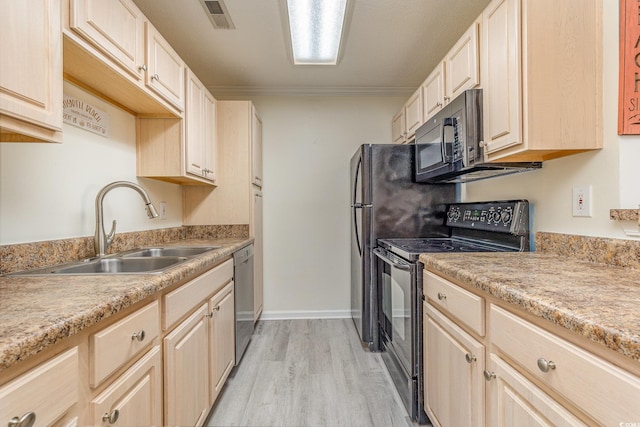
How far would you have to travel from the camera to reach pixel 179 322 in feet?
4.22

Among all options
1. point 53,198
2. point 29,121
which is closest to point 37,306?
point 29,121

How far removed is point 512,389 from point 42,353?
44.5 inches

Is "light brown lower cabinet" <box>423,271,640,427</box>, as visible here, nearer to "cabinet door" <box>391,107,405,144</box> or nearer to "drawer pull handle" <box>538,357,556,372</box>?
"drawer pull handle" <box>538,357,556,372</box>

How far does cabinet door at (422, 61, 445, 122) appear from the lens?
6.77ft

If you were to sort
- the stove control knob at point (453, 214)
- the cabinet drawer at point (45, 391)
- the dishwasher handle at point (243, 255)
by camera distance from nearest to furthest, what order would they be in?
the cabinet drawer at point (45, 391)
the dishwasher handle at point (243, 255)
the stove control knob at point (453, 214)

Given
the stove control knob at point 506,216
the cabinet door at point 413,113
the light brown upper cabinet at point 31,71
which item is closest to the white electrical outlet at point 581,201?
the stove control knob at point 506,216

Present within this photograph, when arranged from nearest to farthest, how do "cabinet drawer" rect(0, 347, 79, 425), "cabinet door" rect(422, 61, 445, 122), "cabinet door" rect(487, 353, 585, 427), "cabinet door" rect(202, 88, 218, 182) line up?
"cabinet drawer" rect(0, 347, 79, 425)
"cabinet door" rect(487, 353, 585, 427)
"cabinet door" rect(422, 61, 445, 122)
"cabinet door" rect(202, 88, 218, 182)

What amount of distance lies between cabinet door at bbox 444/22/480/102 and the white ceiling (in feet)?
1.18

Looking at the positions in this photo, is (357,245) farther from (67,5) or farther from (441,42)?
(67,5)

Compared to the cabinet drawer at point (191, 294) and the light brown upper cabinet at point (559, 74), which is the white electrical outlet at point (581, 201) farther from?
the cabinet drawer at point (191, 294)

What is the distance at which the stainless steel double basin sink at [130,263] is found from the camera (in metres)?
1.27

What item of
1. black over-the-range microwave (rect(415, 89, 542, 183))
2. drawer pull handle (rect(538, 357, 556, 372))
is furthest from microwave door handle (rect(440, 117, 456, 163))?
drawer pull handle (rect(538, 357, 556, 372))

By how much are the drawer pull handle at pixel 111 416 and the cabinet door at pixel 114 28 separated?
121cm

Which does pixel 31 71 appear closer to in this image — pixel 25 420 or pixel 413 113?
pixel 25 420
